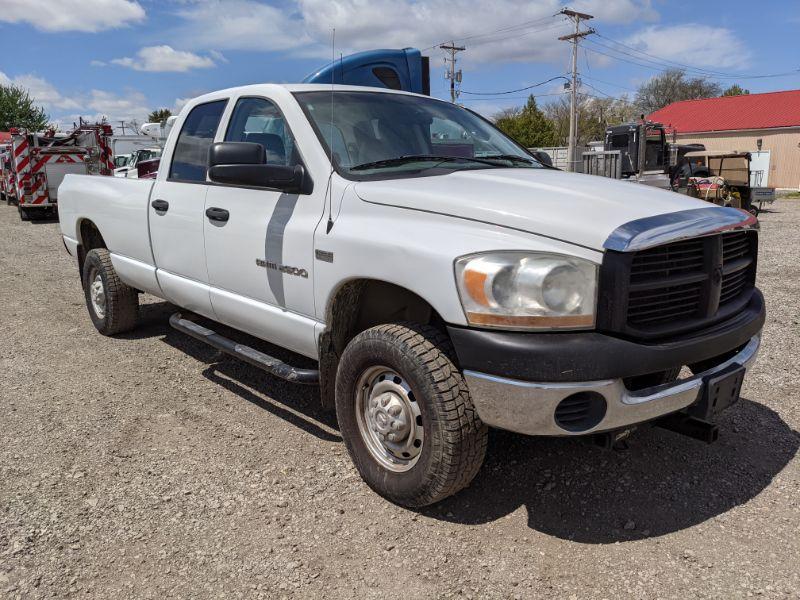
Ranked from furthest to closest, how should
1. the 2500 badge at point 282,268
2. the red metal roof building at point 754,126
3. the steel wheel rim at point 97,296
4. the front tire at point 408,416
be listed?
the red metal roof building at point 754,126
the steel wheel rim at point 97,296
the 2500 badge at point 282,268
the front tire at point 408,416

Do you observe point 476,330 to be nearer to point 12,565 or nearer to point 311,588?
point 311,588

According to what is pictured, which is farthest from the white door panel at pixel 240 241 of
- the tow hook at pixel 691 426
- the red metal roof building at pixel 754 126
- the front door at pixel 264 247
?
the red metal roof building at pixel 754 126

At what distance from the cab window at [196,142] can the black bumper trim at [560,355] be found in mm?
2523

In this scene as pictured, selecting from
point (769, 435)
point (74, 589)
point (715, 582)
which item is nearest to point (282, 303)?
point (74, 589)

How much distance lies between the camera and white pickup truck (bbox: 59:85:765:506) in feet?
8.39

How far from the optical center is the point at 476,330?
103 inches

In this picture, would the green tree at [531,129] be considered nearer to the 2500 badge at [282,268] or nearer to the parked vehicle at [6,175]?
the parked vehicle at [6,175]

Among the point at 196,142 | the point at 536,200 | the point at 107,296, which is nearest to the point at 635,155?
the point at 107,296

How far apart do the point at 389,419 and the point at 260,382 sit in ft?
6.81

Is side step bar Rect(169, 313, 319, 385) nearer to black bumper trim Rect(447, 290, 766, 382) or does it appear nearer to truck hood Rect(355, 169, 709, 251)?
truck hood Rect(355, 169, 709, 251)

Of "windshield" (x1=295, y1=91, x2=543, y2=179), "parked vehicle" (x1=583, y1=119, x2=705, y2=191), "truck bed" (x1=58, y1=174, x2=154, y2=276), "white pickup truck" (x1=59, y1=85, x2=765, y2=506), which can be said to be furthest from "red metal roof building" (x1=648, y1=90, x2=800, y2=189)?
"white pickup truck" (x1=59, y1=85, x2=765, y2=506)

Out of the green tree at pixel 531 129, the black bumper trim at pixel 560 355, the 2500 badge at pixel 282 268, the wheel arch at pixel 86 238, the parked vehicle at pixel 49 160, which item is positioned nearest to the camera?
the black bumper trim at pixel 560 355

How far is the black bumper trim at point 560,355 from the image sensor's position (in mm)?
2510

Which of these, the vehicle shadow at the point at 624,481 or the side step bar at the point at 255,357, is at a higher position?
the side step bar at the point at 255,357
